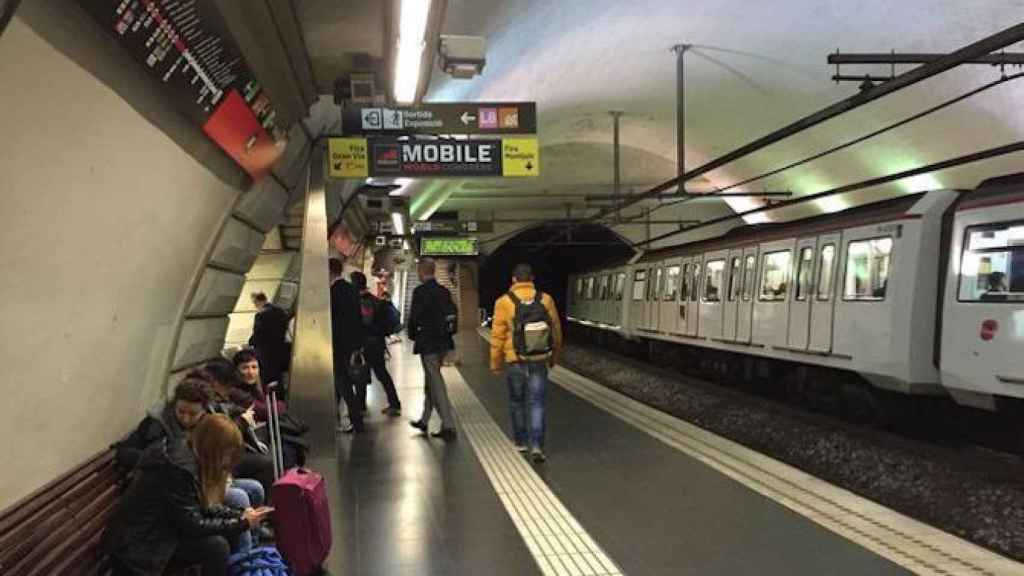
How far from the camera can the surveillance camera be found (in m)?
6.45

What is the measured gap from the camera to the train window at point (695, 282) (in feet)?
52.3

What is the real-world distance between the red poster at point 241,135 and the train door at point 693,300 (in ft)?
A: 34.3

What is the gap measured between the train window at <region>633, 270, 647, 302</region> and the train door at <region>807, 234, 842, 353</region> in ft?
30.8

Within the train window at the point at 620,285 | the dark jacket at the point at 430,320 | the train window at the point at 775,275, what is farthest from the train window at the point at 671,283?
the dark jacket at the point at 430,320

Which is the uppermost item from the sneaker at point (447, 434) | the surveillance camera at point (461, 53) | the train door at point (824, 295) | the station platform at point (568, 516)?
the surveillance camera at point (461, 53)

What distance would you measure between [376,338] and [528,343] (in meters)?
3.41

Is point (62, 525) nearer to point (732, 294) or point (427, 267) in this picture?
point (427, 267)

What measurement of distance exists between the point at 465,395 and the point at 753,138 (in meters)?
7.80

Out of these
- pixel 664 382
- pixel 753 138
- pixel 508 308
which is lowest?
pixel 664 382

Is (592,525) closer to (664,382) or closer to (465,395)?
(465,395)

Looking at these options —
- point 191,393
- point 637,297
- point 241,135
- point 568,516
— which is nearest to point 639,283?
point 637,297

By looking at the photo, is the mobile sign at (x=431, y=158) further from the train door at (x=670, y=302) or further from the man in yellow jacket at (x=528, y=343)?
the train door at (x=670, y=302)

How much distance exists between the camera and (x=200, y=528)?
3.75m

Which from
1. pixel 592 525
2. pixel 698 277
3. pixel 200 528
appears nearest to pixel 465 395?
pixel 698 277
